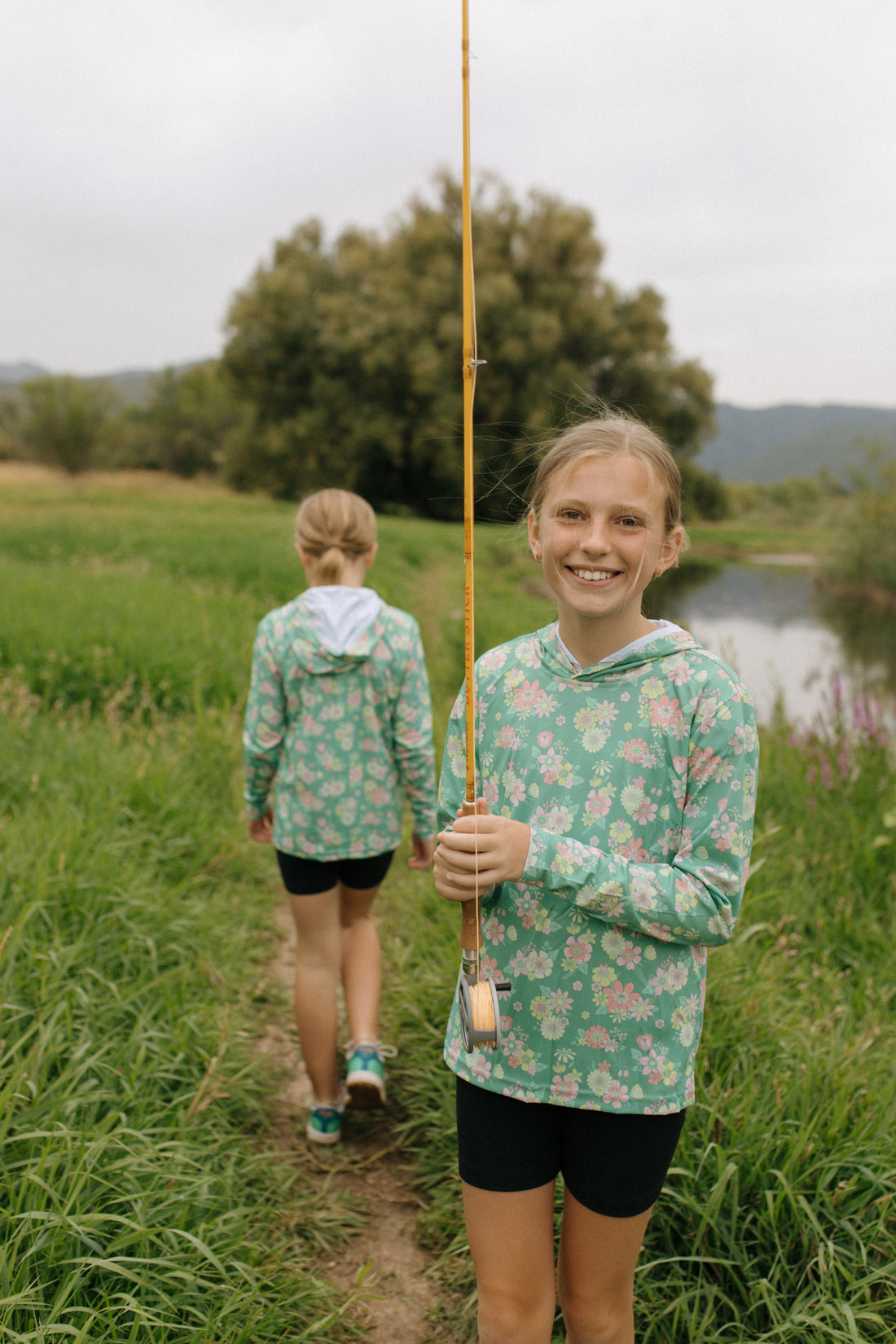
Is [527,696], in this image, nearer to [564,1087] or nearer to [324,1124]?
[564,1087]

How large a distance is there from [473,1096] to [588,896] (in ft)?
1.63

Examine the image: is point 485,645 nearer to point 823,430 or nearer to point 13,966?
point 13,966

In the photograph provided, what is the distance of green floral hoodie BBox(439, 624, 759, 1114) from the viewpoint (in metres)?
1.43

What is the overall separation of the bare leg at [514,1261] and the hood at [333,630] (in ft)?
4.80

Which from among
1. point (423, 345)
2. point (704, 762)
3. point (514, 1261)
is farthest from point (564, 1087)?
point (423, 345)

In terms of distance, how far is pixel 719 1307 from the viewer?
2090 millimetres

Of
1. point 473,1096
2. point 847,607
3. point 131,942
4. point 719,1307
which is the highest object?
point 473,1096

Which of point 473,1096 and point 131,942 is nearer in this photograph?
point 473,1096

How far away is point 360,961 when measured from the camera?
9.61ft

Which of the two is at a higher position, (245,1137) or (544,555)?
(544,555)

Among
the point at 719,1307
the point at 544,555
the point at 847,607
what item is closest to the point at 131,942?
the point at 719,1307

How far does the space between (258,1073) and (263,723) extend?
117 cm

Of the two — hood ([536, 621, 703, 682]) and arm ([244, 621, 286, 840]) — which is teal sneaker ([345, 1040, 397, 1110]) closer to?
arm ([244, 621, 286, 840])

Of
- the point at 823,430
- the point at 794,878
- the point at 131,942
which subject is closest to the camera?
the point at 131,942
